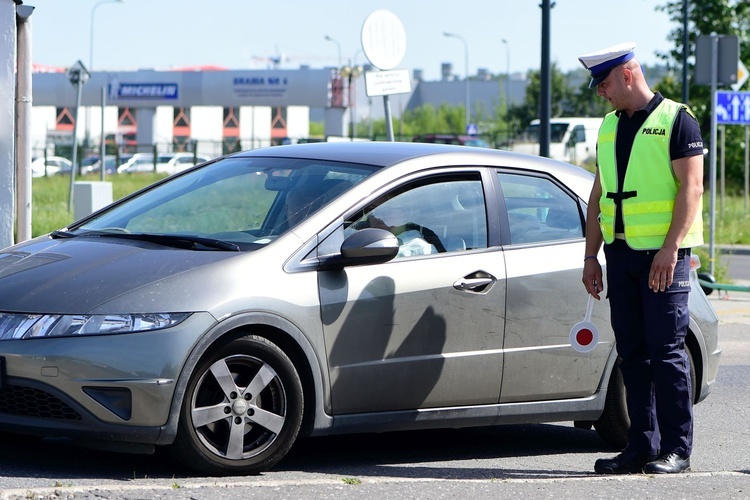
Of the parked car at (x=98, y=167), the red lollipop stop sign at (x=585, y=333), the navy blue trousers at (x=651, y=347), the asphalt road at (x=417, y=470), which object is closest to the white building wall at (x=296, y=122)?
the parked car at (x=98, y=167)

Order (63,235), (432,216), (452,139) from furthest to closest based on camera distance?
1. (452,139)
2. (63,235)
3. (432,216)

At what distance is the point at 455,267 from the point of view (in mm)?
5715

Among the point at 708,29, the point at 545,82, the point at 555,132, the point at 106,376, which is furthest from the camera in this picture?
the point at 555,132

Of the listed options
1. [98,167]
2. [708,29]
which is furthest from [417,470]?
[98,167]

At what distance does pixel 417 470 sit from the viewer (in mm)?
5551

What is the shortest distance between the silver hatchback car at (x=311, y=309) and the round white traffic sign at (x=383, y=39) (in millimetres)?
6010

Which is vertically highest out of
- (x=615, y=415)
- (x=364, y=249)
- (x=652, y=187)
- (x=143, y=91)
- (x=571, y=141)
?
(x=143, y=91)

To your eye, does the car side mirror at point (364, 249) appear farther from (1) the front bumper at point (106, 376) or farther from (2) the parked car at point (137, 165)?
(2) the parked car at point (137, 165)

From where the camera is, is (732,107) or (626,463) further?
(732,107)

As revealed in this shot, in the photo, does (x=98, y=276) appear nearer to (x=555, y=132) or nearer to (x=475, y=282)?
(x=475, y=282)

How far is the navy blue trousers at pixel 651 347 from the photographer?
5301 mm

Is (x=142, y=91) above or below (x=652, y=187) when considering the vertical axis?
above

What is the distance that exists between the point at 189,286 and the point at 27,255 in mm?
1007

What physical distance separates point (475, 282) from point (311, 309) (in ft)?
2.92
